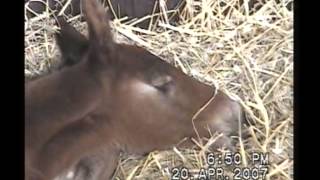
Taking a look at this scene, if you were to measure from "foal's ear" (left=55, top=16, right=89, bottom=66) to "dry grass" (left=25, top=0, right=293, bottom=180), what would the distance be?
0.64 feet

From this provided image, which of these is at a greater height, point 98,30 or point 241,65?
point 98,30

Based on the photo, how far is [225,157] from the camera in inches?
99.7

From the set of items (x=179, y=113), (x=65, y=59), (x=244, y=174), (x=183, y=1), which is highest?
(x=183, y=1)

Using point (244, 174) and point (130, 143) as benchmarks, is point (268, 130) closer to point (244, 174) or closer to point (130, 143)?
point (244, 174)

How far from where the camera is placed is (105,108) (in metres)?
2.48

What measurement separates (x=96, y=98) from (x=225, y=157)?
47 centimetres

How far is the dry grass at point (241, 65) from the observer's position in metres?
2.51

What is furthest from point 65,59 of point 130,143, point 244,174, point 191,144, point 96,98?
point 244,174

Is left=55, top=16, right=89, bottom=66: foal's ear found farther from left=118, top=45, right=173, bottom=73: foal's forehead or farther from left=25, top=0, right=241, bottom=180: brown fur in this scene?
left=118, top=45, right=173, bottom=73: foal's forehead
